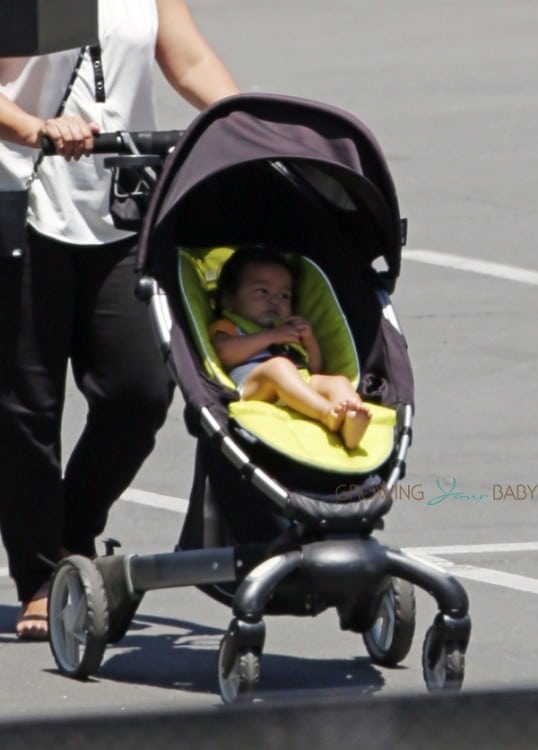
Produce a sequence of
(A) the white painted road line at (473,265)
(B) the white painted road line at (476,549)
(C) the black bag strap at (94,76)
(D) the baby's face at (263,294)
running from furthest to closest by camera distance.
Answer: (A) the white painted road line at (473,265) → (B) the white painted road line at (476,549) → (C) the black bag strap at (94,76) → (D) the baby's face at (263,294)

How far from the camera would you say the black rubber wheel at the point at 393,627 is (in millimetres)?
4660

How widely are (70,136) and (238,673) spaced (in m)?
1.35

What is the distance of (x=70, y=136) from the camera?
4355 mm

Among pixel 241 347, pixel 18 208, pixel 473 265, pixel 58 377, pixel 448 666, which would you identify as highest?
pixel 18 208

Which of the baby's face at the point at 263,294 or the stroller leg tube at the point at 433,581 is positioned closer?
the stroller leg tube at the point at 433,581

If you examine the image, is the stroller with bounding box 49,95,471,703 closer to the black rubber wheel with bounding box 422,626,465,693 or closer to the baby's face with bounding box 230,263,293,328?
the black rubber wheel with bounding box 422,626,465,693

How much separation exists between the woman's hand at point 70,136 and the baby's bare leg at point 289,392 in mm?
687

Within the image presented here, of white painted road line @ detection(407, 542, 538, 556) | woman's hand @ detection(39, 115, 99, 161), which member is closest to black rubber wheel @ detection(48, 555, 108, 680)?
woman's hand @ detection(39, 115, 99, 161)

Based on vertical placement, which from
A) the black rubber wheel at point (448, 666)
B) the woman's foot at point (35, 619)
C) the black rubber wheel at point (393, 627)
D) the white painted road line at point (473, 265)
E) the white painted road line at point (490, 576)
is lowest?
the white painted road line at point (473, 265)

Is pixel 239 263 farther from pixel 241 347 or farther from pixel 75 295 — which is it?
pixel 75 295

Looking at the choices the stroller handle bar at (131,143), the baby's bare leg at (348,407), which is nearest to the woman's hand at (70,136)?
the stroller handle bar at (131,143)

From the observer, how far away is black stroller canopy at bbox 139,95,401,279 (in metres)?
4.40

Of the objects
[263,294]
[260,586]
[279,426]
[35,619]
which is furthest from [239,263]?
[35,619]

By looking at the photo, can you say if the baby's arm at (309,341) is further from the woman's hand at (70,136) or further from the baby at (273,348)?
the woman's hand at (70,136)
